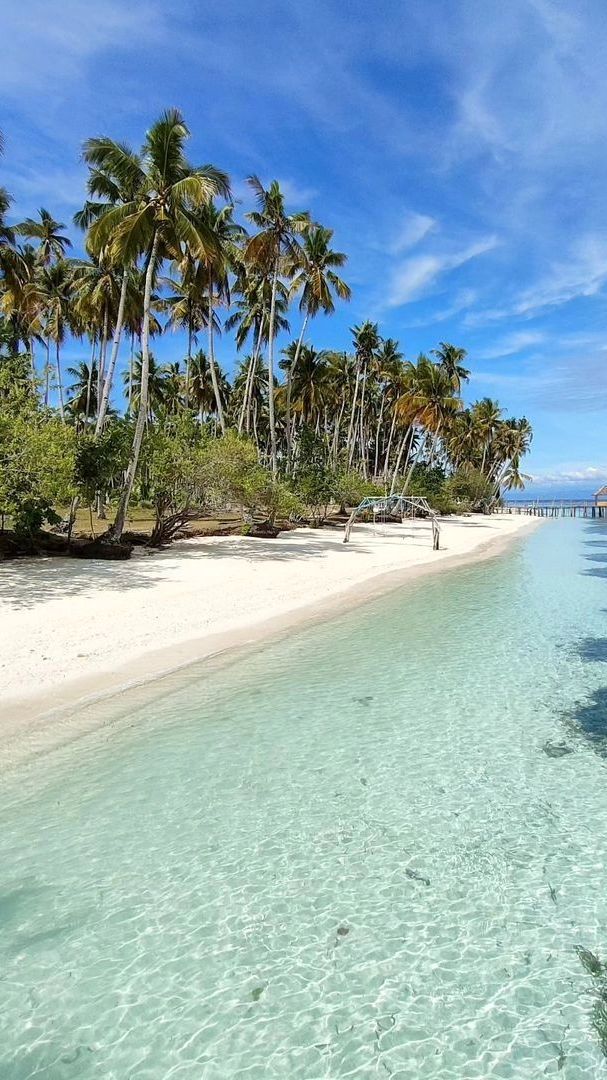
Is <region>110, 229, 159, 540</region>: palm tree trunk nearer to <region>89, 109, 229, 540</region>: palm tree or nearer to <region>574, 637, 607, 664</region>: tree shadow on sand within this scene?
<region>89, 109, 229, 540</region>: palm tree

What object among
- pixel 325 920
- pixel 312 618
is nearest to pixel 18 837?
pixel 325 920

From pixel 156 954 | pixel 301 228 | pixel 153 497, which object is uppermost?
pixel 301 228

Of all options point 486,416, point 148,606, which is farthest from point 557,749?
point 486,416

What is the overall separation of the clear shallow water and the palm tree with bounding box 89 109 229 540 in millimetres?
13971

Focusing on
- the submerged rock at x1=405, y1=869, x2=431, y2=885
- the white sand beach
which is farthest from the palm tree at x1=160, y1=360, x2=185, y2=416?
the submerged rock at x1=405, y1=869, x2=431, y2=885

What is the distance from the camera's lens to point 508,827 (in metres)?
5.29

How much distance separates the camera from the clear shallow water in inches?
126

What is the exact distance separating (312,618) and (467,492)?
56.8 meters

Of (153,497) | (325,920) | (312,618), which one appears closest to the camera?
(325,920)

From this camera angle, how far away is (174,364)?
5778cm

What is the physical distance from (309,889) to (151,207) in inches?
812

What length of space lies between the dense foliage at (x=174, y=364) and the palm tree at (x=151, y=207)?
0.05 meters

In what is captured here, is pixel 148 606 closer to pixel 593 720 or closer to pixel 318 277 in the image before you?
pixel 593 720

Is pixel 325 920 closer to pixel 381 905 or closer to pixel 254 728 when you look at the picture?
pixel 381 905
